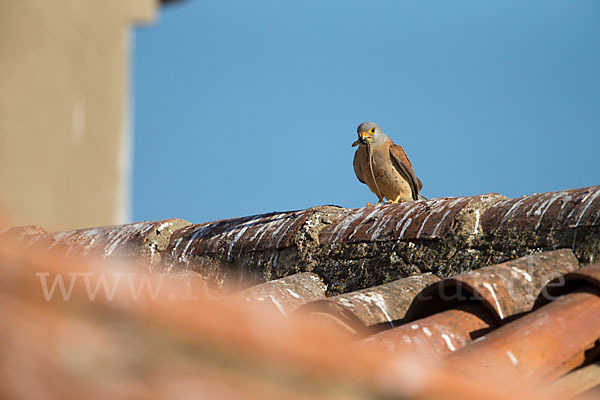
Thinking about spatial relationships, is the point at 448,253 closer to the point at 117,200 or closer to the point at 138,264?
the point at 117,200

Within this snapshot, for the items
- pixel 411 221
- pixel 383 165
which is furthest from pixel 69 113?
pixel 383 165

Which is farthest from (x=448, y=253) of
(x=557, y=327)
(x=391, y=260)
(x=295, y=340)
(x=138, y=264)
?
(x=295, y=340)

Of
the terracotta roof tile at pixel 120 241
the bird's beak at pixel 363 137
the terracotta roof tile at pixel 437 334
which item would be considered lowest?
the terracotta roof tile at pixel 120 241

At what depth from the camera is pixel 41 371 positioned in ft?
1.73

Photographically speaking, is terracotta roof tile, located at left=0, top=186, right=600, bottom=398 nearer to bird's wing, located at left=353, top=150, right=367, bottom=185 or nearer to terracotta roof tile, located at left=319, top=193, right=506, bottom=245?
terracotta roof tile, located at left=319, top=193, right=506, bottom=245

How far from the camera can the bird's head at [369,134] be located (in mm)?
4922

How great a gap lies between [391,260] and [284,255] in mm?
598

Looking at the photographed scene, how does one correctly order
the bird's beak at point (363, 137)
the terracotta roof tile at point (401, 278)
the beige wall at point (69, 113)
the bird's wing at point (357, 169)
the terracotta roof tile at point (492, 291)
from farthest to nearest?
1. the bird's wing at point (357, 169)
2. the bird's beak at point (363, 137)
3. the beige wall at point (69, 113)
4. the terracotta roof tile at point (492, 291)
5. the terracotta roof tile at point (401, 278)

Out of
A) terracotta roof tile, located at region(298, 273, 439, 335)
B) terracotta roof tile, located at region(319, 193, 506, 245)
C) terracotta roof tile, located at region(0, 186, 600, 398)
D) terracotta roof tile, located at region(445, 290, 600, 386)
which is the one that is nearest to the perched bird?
terracotta roof tile, located at region(0, 186, 600, 398)

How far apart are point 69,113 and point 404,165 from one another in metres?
2.65

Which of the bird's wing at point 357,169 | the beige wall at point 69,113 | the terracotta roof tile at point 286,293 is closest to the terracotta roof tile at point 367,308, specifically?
the terracotta roof tile at point 286,293

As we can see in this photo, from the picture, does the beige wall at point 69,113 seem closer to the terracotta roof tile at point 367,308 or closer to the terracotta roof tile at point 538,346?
the terracotta roof tile at point 367,308

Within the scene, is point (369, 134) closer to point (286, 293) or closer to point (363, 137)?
point (363, 137)

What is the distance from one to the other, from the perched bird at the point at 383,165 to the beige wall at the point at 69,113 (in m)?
2.26
